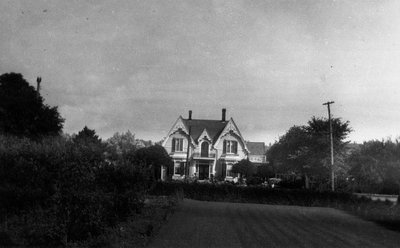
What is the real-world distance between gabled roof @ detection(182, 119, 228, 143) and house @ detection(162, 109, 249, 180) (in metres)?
1.23

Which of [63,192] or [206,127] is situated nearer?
[63,192]

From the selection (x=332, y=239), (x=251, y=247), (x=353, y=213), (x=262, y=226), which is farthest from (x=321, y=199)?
(x=251, y=247)

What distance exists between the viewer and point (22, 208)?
78.8 ft

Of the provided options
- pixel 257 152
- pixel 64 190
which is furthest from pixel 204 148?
pixel 64 190

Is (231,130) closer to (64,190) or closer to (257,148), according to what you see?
(257,148)

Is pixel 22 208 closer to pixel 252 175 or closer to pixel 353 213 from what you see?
pixel 353 213

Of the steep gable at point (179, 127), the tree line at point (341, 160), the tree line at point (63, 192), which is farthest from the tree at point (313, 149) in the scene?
the tree line at point (63, 192)

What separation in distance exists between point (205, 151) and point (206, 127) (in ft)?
18.6

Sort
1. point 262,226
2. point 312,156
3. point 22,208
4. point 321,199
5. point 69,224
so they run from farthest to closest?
point 312,156 → point 321,199 → point 22,208 → point 262,226 → point 69,224

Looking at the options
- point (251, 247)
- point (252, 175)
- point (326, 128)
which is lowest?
point (251, 247)

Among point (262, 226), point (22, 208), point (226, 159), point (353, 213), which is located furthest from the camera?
point (226, 159)

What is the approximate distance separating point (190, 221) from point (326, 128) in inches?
1704

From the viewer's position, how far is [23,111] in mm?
43031

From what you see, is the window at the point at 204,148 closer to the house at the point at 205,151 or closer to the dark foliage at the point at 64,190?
the house at the point at 205,151
